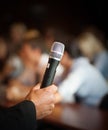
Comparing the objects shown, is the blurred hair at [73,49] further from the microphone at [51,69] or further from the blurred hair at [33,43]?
the microphone at [51,69]

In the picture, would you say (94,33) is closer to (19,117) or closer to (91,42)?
(91,42)

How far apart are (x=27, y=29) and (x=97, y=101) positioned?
24.5 inches

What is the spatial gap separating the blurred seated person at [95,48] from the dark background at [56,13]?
0.13ft

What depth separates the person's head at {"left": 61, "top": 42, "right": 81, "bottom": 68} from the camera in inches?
74.4

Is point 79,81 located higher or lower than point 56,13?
lower

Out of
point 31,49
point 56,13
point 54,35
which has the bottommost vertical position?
point 31,49

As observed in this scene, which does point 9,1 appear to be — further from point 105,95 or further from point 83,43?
point 105,95

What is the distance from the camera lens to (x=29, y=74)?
6.62ft

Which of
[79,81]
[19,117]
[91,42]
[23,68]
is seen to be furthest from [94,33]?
[19,117]

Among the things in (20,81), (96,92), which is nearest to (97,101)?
(96,92)

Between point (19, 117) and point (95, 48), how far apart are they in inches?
42.7

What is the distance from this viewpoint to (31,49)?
6.60 feet

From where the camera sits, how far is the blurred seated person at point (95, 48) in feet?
6.04

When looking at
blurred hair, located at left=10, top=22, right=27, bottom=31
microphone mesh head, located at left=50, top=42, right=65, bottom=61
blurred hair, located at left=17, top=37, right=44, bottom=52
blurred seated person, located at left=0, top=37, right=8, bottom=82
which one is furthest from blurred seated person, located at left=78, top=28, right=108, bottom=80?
microphone mesh head, located at left=50, top=42, right=65, bottom=61
